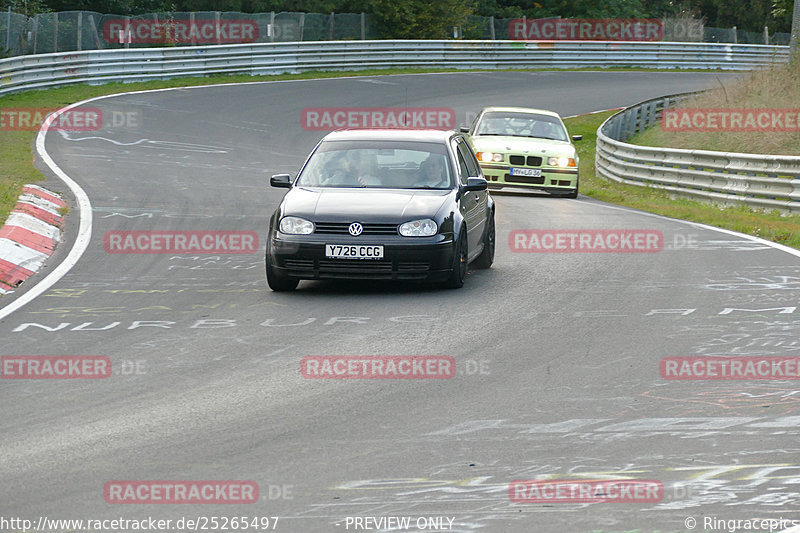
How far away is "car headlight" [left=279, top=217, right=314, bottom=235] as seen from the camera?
11141 mm

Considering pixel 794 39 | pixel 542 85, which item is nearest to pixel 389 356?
pixel 794 39

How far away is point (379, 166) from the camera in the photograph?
40.3 feet

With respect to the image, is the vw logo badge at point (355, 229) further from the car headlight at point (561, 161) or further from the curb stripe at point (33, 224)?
the car headlight at point (561, 161)

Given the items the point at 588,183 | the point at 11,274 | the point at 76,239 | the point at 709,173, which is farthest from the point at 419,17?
the point at 11,274

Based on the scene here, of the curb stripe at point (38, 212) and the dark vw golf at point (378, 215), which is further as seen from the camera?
the curb stripe at point (38, 212)

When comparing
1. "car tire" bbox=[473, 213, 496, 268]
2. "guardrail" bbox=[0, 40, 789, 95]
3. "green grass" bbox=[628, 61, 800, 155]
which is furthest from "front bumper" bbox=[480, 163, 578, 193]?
"guardrail" bbox=[0, 40, 789, 95]

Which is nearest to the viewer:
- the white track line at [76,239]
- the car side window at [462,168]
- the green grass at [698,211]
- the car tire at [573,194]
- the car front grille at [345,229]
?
the white track line at [76,239]

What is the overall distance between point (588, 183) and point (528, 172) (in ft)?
14.7

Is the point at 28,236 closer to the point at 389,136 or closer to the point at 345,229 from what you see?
the point at 389,136

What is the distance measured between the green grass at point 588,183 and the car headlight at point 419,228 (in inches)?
215

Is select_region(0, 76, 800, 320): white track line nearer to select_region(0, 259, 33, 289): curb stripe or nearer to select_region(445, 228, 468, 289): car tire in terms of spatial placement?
select_region(0, 259, 33, 289): curb stripe

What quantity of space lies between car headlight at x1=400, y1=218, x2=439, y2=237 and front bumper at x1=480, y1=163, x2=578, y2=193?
1068cm

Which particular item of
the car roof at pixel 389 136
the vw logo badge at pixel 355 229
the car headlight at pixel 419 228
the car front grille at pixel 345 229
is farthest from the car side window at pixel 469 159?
the vw logo badge at pixel 355 229

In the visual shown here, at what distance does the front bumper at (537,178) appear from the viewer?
21.8m
